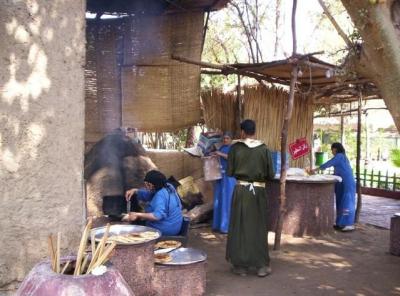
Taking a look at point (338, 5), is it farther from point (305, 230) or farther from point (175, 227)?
point (175, 227)

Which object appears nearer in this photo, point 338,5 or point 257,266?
point 257,266

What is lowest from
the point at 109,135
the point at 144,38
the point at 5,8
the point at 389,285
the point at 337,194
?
the point at 389,285

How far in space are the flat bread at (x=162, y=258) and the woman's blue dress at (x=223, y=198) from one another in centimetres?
315

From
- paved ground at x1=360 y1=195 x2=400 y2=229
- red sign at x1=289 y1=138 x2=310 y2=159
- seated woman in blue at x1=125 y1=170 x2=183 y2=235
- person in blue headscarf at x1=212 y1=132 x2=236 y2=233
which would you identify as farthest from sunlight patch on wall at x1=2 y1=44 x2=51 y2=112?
paved ground at x1=360 y1=195 x2=400 y2=229

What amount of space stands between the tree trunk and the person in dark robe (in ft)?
10.0

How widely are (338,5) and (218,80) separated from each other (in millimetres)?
4553

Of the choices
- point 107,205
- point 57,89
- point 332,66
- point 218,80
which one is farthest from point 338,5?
point 57,89

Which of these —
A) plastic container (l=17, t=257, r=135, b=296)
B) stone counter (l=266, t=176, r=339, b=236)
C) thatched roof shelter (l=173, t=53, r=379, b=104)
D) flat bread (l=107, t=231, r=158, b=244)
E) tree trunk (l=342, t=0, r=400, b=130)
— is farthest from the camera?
stone counter (l=266, t=176, r=339, b=236)

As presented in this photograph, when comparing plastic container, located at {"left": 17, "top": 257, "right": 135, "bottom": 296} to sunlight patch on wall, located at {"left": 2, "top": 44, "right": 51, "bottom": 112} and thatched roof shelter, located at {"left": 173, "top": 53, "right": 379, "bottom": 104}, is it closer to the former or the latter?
sunlight patch on wall, located at {"left": 2, "top": 44, "right": 51, "bottom": 112}

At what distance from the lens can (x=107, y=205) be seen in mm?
6645

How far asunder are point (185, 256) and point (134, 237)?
0.72 metres

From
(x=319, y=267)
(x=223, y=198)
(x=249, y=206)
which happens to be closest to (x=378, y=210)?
(x=223, y=198)

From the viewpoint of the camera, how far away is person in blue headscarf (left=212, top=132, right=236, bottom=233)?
778 cm

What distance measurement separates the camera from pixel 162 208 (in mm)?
5027
